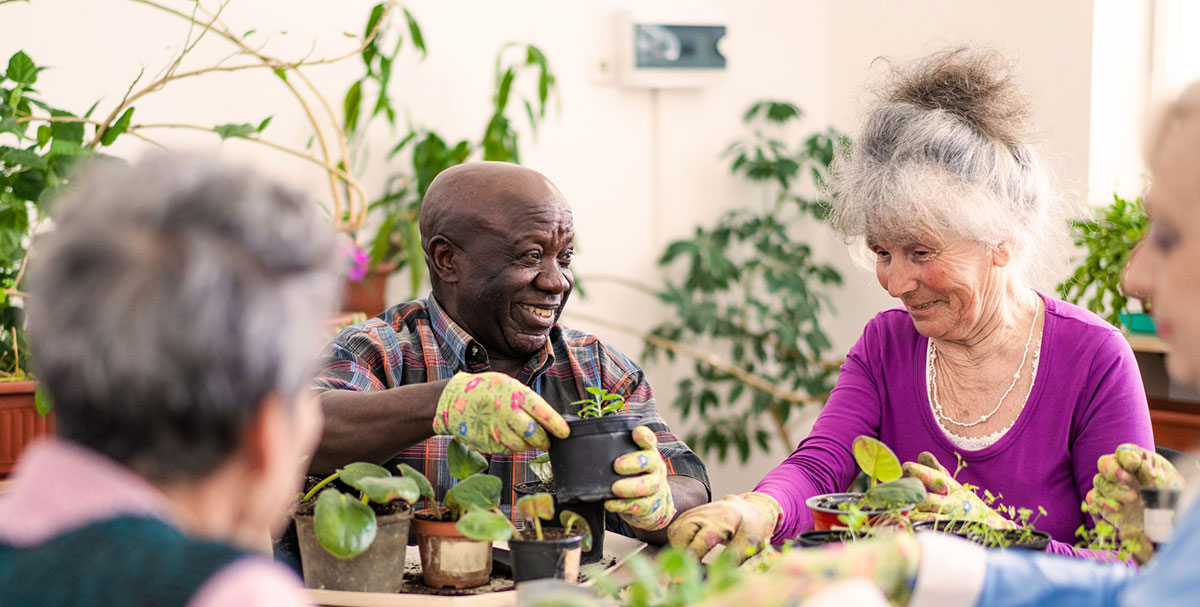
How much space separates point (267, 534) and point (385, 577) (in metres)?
0.15

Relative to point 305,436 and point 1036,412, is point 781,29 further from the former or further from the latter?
point 305,436

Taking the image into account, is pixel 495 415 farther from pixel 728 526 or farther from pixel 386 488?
pixel 728 526

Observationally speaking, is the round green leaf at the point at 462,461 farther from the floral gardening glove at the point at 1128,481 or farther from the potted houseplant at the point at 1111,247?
the potted houseplant at the point at 1111,247

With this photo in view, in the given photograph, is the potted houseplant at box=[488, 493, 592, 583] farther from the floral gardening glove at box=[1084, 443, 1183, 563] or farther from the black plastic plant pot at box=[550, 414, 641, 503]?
the floral gardening glove at box=[1084, 443, 1183, 563]

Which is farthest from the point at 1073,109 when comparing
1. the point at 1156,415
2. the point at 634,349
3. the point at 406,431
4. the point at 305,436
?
the point at 305,436

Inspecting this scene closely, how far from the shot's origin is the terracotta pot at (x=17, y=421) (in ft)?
7.09

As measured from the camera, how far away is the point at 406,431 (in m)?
1.48

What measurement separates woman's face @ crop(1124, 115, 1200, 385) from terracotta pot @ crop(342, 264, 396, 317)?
101 inches

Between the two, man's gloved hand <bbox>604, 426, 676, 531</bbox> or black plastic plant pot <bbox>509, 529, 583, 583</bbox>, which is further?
man's gloved hand <bbox>604, 426, 676, 531</bbox>

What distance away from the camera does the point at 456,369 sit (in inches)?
70.7

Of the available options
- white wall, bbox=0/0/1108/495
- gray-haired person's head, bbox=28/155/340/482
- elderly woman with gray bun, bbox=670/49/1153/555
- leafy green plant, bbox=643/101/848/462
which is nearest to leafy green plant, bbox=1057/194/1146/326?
white wall, bbox=0/0/1108/495

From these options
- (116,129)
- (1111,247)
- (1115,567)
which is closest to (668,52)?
(1111,247)

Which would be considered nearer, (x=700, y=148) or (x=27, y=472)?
(x=27, y=472)

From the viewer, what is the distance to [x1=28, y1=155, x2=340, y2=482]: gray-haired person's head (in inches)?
25.0
